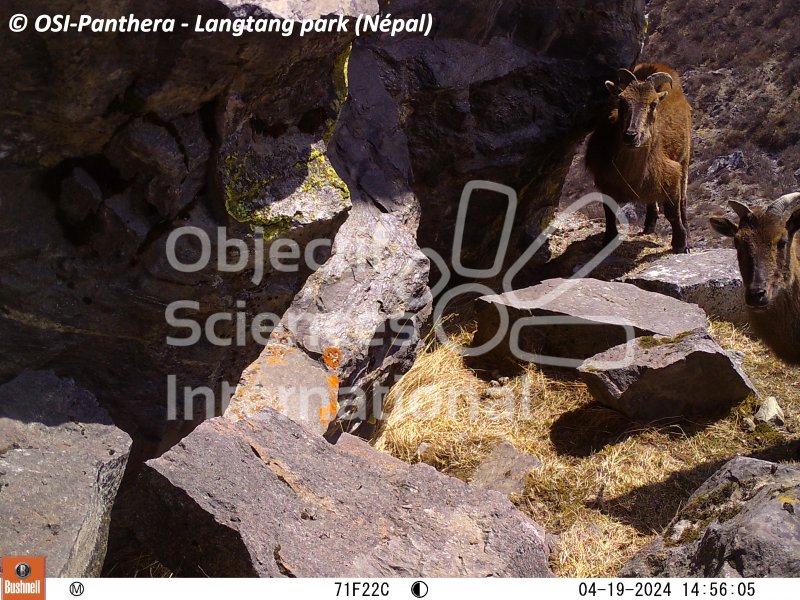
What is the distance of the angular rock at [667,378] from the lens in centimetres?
583

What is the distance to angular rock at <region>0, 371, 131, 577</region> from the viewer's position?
3314 millimetres

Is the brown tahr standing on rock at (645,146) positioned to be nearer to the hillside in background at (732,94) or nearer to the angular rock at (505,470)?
the hillside in background at (732,94)

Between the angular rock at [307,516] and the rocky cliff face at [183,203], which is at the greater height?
the rocky cliff face at [183,203]

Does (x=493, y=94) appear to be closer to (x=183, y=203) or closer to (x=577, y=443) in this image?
(x=577, y=443)

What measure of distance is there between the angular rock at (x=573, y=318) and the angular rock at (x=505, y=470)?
1178 mm

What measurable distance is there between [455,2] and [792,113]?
789 centimetres

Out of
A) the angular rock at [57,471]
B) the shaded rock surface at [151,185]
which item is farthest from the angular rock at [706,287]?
the angular rock at [57,471]

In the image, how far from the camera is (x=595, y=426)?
6.03 metres

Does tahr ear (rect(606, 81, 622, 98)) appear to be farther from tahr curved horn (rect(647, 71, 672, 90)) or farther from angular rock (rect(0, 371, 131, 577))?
angular rock (rect(0, 371, 131, 577))

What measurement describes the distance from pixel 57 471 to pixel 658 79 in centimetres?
672

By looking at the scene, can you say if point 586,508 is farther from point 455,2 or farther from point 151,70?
point 455,2

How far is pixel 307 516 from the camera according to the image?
385cm

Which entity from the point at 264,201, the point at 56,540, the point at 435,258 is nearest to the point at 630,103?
the point at 435,258
